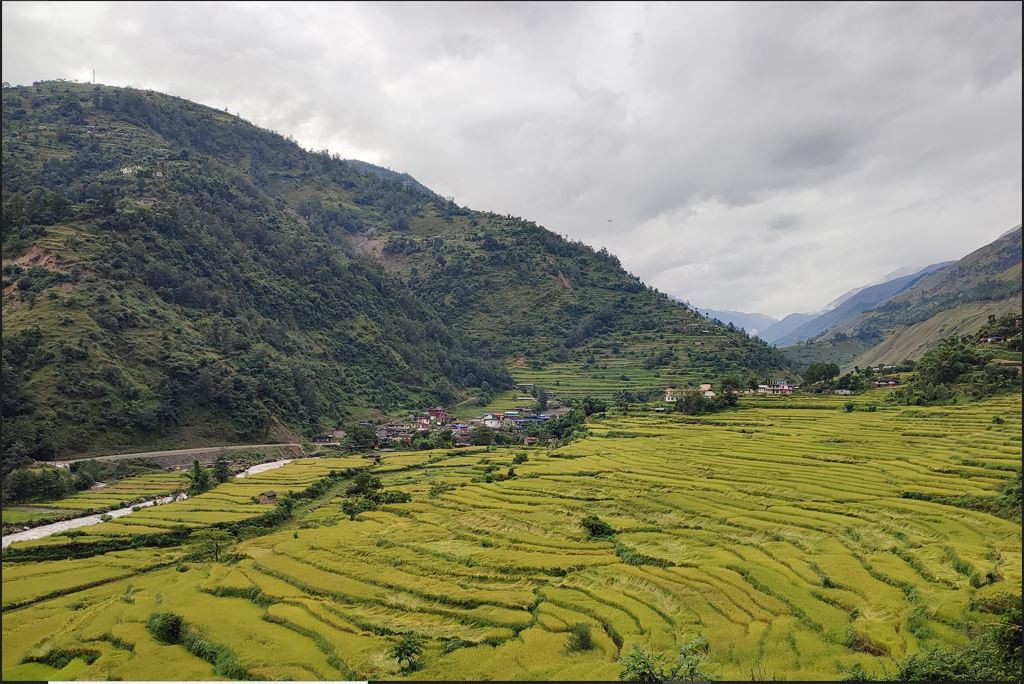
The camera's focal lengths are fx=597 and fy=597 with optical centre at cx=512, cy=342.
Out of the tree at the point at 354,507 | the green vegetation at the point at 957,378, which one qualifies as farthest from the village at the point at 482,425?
the tree at the point at 354,507

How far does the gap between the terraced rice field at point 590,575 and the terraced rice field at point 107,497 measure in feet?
17.4

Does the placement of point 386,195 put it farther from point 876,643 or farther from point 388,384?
point 876,643

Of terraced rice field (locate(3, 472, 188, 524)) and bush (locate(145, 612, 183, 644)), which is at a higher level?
terraced rice field (locate(3, 472, 188, 524))

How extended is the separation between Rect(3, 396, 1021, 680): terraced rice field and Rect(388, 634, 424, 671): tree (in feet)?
1.67

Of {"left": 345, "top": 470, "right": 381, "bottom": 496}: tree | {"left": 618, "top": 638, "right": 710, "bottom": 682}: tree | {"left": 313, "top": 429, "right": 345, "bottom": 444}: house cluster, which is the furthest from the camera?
{"left": 313, "top": 429, "right": 345, "bottom": 444}: house cluster

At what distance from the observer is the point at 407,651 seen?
2083 centimetres

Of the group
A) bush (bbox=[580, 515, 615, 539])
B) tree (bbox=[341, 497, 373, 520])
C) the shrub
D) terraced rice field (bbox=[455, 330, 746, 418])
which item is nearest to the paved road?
tree (bbox=[341, 497, 373, 520])

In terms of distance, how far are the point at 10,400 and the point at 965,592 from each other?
216 ft

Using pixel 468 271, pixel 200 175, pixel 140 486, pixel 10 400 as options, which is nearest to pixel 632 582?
pixel 140 486

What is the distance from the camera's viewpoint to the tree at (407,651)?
2052cm

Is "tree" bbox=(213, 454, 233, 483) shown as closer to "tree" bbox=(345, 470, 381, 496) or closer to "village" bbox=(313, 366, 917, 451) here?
"tree" bbox=(345, 470, 381, 496)

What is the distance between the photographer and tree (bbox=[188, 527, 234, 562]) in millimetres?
33688

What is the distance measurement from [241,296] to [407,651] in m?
83.6

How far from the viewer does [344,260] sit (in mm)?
124062
